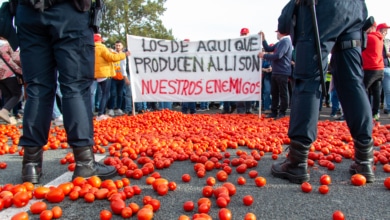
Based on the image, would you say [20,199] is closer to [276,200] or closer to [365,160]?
[276,200]

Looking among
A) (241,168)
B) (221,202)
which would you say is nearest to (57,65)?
(221,202)

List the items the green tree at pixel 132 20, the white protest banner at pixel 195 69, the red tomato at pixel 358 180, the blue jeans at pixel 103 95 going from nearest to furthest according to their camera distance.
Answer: the red tomato at pixel 358 180, the white protest banner at pixel 195 69, the blue jeans at pixel 103 95, the green tree at pixel 132 20

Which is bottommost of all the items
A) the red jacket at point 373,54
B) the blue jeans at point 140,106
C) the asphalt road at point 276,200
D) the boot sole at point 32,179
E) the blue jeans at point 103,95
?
the asphalt road at point 276,200

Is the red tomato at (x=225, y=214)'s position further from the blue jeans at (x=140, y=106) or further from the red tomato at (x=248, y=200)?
the blue jeans at (x=140, y=106)

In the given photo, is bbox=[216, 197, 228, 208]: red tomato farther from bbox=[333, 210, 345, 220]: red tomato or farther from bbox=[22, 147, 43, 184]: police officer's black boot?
bbox=[22, 147, 43, 184]: police officer's black boot

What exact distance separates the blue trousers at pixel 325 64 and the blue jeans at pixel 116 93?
26.3 ft

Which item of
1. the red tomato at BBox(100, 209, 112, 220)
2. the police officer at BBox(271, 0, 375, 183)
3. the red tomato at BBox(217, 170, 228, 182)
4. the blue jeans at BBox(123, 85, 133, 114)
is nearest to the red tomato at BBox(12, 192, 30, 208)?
the red tomato at BBox(100, 209, 112, 220)

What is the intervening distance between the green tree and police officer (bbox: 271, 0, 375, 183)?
3703 cm

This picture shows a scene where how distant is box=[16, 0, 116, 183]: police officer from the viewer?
2465 millimetres

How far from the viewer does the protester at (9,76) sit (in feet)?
21.8

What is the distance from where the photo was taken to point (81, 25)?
8.26ft

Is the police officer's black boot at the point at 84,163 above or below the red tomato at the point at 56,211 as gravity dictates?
above

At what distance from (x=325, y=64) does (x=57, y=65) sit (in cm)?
217

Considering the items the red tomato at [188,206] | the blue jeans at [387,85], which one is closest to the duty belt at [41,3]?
the red tomato at [188,206]
